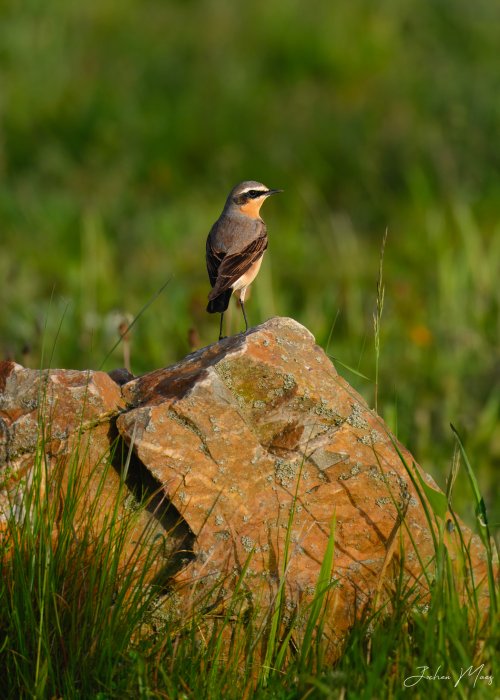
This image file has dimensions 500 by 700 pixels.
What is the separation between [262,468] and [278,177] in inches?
318

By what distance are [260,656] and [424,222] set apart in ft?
24.1

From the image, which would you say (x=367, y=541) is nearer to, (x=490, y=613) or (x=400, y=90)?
(x=490, y=613)

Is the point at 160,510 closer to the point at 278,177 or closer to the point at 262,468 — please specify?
the point at 262,468

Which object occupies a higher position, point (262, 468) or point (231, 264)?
point (231, 264)

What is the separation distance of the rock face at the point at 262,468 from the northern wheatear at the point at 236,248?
2.84 ft

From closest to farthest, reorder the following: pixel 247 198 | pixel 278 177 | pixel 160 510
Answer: pixel 160 510 → pixel 247 198 → pixel 278 177

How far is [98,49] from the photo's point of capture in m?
14.1

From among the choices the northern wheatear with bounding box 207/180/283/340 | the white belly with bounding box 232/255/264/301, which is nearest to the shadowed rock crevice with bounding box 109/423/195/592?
the northern wheatear with bounding box 207/180/283/340

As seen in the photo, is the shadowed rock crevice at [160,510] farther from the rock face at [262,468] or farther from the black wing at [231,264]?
the black wing at [231,264]

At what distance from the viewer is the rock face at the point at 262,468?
3.63 m

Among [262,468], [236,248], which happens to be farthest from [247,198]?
[262,468]

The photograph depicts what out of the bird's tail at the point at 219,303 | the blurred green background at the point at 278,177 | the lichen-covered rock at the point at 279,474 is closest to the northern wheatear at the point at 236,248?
the bird's tail at the point at 219,303

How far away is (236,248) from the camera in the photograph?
4949 millimetres

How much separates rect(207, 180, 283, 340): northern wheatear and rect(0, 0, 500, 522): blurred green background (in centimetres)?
107
